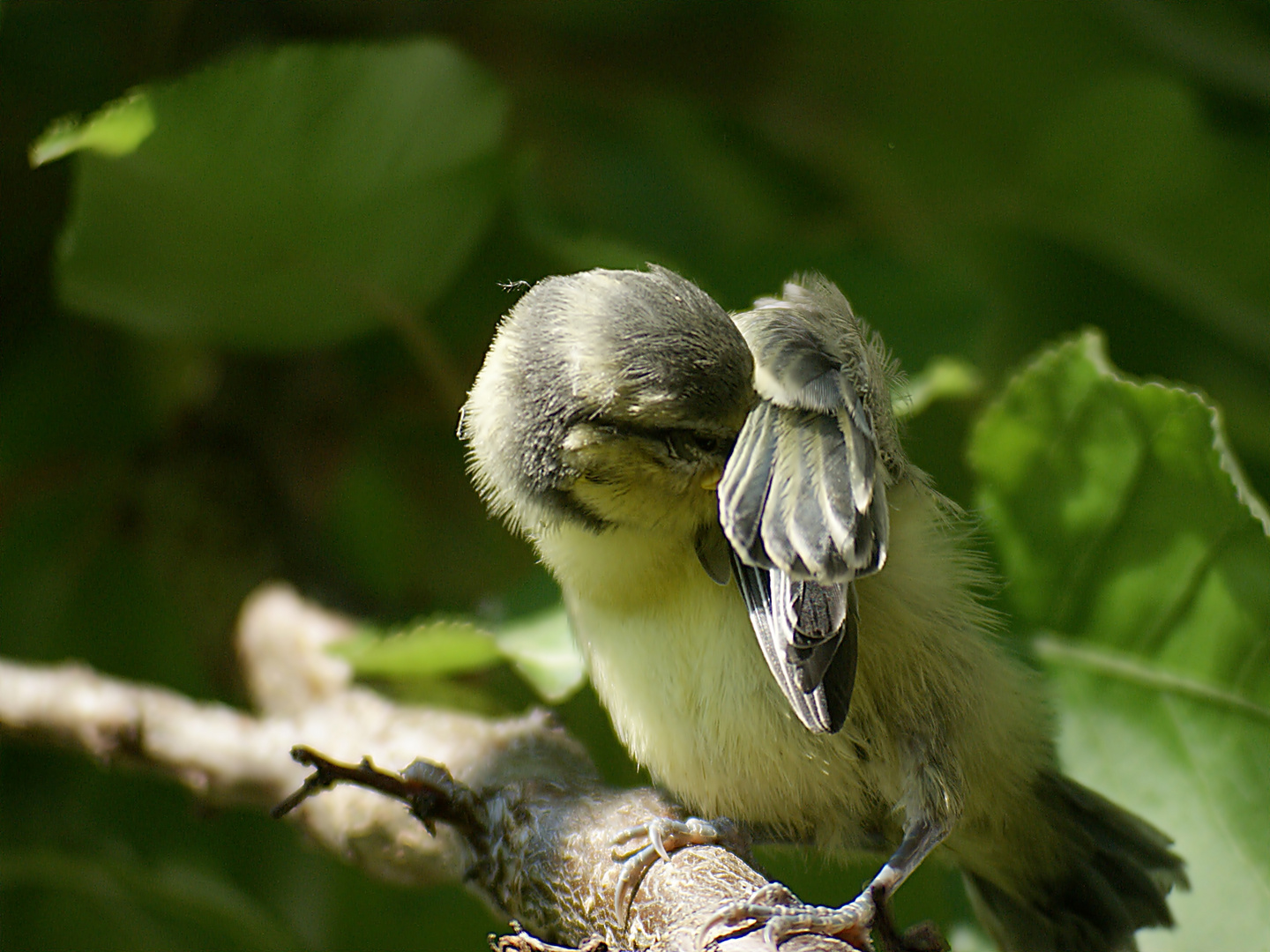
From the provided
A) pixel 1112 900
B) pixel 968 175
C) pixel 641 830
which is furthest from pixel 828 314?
pixel 968 175

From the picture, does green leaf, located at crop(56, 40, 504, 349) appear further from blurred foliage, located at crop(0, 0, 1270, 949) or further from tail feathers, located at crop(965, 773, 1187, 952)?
tail feathers, located at crop(965, 773, 1187, 952)

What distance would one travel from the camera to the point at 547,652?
80 cm

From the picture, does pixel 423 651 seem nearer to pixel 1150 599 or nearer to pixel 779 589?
pixel 779 589

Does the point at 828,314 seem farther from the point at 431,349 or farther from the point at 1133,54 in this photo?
the point at 1133,54

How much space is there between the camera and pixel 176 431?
110 cm

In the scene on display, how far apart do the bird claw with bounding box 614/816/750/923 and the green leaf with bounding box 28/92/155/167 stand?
1.68 ft

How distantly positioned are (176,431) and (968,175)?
2.69ft

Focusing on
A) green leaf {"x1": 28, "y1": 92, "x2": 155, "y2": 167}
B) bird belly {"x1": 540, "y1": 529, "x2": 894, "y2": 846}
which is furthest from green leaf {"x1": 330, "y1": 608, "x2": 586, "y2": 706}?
green leaf {"x1": 28, "y1": 92, "x2": 155, "y2": 167}

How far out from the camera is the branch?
22.3 inches

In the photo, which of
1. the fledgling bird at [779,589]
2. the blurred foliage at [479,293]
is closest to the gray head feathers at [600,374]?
the fledgling bird at [779,589]

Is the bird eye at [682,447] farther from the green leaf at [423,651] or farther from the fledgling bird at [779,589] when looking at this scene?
the green leaf at [423,651]

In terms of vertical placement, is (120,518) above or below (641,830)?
below

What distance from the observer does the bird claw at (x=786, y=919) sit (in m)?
0.47

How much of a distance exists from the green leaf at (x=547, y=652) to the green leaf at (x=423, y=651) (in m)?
0.02
